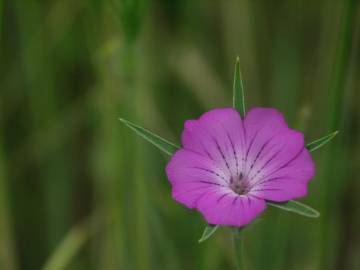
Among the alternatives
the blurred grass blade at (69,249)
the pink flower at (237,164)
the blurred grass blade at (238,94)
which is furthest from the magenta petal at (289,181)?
the blurred grass blade at (69,249)

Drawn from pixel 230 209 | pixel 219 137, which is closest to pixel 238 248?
pixel 230 209

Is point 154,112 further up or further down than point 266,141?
further down

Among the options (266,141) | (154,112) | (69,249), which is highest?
(266,141)

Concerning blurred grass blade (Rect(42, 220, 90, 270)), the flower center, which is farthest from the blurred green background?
the flower center

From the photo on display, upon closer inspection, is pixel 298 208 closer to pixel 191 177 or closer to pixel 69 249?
pixel 191 177

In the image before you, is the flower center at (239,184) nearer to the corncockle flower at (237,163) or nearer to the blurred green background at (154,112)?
the corncockle flower at (237,163)

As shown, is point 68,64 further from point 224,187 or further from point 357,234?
point 224,187
